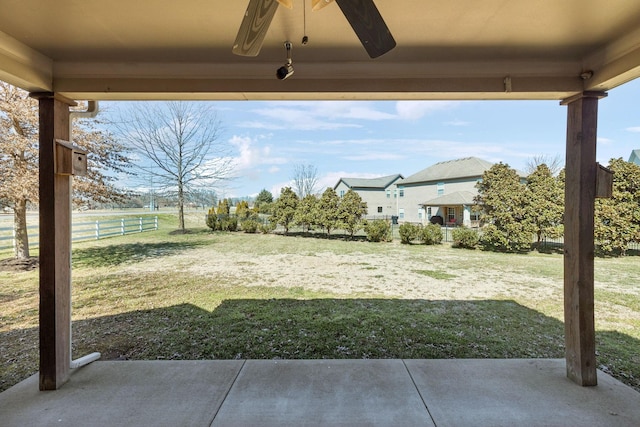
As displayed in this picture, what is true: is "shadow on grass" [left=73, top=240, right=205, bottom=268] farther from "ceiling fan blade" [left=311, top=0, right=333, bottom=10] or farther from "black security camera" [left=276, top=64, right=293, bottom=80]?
"ceiling fan blade" [left=311, top=0, right=333, bottom=10]

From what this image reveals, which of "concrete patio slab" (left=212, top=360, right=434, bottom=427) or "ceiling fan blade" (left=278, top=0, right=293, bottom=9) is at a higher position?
"ceiling fan blade" (left=278, top=0, right=293, bottom=9)

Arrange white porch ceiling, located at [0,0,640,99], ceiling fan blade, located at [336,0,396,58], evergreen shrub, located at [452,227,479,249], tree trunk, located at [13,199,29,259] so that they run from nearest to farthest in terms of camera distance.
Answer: ceiling fan blade, located at [336,0,396,58] → white porch ceiling, located at [0,0,640,99] → tree trunk, located at [13,199,29,259] → evergreen shrub, located at [452,227,479,249]

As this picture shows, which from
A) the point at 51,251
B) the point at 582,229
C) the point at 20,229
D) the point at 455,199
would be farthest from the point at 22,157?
the point at 455,199

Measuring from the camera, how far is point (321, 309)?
147 inches

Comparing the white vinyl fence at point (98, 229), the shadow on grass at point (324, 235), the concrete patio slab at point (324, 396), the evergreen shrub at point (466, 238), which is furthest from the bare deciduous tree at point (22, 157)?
the evergreen shrub at point (466, 238)

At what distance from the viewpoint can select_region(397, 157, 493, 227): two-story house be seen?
46.0 feet

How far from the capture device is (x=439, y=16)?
4.81 feet

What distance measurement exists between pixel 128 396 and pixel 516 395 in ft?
8.55

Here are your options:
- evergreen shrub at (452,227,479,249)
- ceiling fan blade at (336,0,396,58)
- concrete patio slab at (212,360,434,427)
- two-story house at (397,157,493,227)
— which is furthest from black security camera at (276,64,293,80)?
two-story house at (397,157,493,227)

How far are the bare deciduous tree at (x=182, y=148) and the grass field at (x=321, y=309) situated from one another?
5.84 m

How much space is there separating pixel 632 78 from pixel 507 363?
2188mm

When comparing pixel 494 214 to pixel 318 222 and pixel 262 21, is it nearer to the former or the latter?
pixel 318 222

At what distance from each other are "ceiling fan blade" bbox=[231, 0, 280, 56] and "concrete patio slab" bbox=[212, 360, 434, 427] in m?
2.04

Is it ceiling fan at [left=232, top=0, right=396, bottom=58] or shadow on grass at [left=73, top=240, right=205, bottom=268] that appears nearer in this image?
ceiling fan at [left=232, top=0, right=396, bottom=58]
